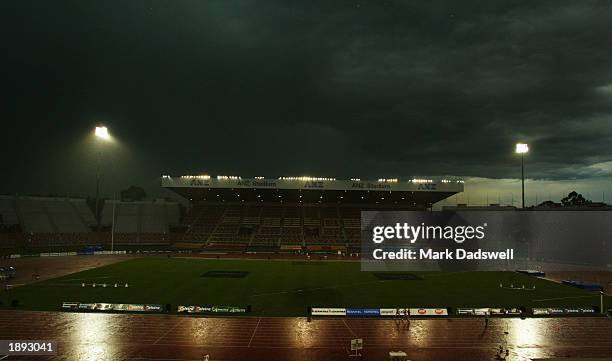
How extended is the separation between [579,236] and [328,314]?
49.2 metres

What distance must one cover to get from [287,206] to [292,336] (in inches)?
2677

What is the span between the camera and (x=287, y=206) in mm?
91125

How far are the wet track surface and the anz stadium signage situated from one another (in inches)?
1837

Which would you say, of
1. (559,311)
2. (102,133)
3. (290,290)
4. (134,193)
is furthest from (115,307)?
(134,193)

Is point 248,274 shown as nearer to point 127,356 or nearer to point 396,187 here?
point 127,356

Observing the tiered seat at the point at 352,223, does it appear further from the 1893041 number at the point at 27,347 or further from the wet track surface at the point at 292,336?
the 1893041 number at the point at 27,347

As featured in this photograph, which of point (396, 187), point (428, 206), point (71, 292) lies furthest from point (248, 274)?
point (428, 206)

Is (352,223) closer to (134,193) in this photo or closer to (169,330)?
(169,330)

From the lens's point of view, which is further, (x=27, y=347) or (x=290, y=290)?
(x=290, y=290)

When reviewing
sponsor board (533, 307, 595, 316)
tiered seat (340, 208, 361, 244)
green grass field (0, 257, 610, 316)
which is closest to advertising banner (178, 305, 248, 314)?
green grass field (0, 257, 610, 316)

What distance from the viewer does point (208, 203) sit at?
301ft

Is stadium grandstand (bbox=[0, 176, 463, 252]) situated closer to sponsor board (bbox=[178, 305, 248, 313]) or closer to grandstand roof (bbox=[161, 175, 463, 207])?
grandstand roof (bbox=[161, 175, 463, 207])

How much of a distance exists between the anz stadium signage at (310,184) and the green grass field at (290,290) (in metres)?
23.6

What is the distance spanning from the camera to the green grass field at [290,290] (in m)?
32.3
